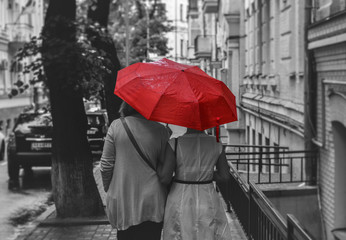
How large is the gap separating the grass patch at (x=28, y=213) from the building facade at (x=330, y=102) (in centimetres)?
497

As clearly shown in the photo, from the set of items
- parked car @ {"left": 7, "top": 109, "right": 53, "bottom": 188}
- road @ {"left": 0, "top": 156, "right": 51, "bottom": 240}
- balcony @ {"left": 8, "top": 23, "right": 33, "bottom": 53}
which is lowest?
road @ {"left": 0, "top": 156, "right": 51, "bottom": 240}

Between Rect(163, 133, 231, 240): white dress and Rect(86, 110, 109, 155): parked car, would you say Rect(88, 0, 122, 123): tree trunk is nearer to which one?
Rect(86, 110, 109, 155): parked car

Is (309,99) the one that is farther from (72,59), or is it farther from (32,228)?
(32,228)

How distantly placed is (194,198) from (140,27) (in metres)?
40.4

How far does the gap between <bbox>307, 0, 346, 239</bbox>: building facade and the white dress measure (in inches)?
185

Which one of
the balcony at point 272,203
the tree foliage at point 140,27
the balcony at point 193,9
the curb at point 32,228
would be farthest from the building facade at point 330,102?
the balcony at point 193,9

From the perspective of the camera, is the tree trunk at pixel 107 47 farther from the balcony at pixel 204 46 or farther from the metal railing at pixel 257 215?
the balcony at pixel 204 46

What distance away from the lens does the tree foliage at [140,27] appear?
42.2 metres

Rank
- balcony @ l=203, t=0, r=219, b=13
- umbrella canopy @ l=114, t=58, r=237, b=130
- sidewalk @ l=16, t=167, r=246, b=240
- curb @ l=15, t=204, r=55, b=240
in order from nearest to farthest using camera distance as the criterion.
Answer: umbrella canopy @ l=114, t=58, r=237, b=130, sidewalk @ l=16, t=167, r=246, b=240, curb @ l=15, t=204, r=55, b=240, balcony @ l=203, t=0, r=219, b=13

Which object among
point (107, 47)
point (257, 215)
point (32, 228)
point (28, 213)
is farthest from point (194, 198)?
point (107, 47)

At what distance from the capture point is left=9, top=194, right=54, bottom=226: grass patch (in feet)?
36.7

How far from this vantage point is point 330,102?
34.0ft

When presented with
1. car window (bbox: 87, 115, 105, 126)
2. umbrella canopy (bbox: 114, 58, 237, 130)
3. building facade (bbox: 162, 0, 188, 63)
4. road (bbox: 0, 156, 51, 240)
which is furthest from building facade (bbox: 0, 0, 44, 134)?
building facade (bbox: 162, 0, 188, 63)

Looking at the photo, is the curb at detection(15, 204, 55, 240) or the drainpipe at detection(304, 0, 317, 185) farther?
the drainpipe at detection(304, 0, 317, 185)
